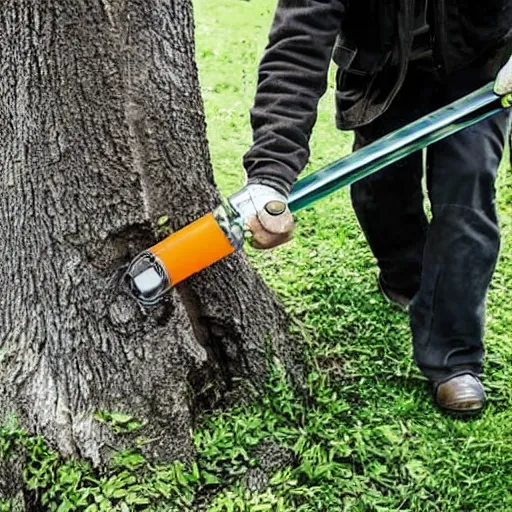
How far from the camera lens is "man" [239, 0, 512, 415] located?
2.58 metres

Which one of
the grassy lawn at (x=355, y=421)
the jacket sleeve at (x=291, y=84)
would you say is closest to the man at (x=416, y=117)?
the jacket sleeve at (x=291, y=84)

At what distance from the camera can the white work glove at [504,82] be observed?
2.59 m

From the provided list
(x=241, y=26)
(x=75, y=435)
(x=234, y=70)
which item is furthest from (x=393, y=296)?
(x=241, y=26)

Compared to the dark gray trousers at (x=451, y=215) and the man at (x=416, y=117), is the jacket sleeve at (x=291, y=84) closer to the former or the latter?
the man at (x=416, y=117)

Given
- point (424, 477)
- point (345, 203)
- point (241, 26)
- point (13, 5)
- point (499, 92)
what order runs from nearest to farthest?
point (13, 5) → point (499, 92) → point (424, 477) → point (345, 203) → point (241, 26)

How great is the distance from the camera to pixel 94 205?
258cm

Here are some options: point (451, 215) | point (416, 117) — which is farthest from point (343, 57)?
point (451, 215)

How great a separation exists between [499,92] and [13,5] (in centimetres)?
129

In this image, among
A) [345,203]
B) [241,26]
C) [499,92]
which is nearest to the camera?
[499,92]

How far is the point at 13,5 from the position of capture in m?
2.44

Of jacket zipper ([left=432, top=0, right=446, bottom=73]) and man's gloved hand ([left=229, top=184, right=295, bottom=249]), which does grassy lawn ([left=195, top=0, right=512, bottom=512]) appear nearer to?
man's gloved hand ([left=229, top=184, right=295, bottom=249])

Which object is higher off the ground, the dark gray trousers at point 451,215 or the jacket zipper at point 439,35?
the jacket zipper at point 439,35

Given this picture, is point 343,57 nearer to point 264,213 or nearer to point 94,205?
point 264,213

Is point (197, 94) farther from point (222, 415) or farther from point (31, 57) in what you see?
point (222, 415)
